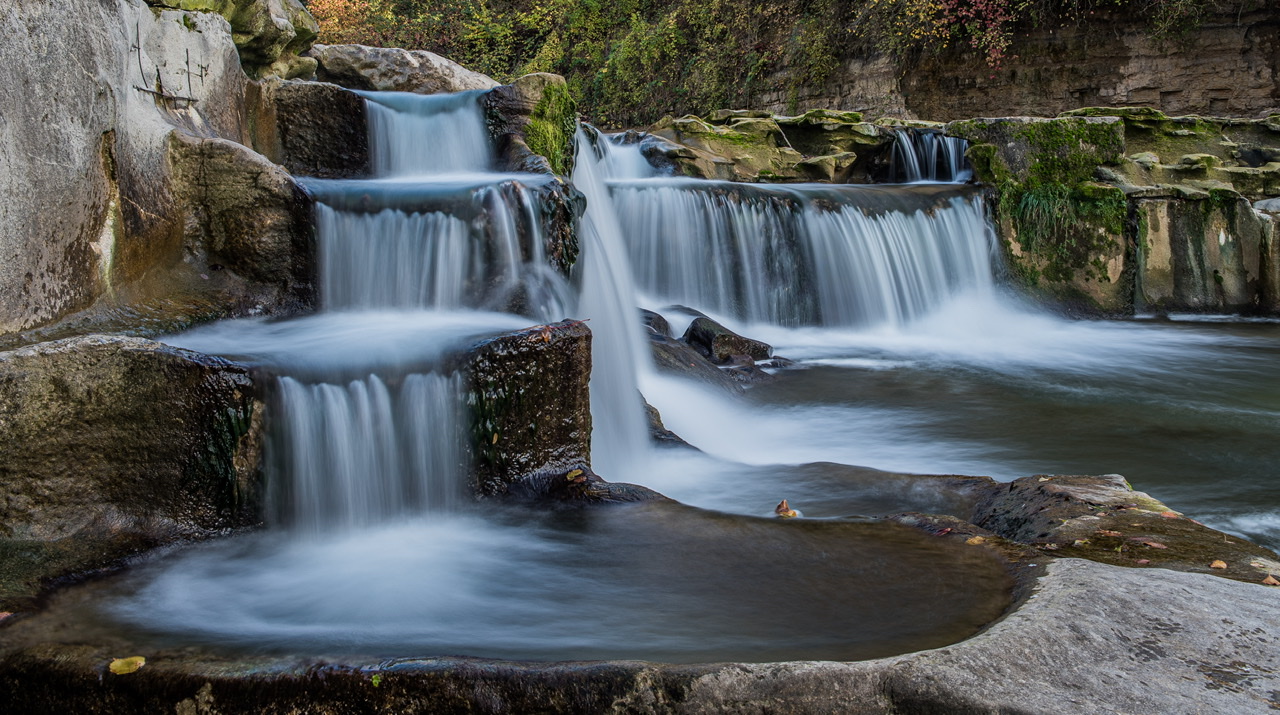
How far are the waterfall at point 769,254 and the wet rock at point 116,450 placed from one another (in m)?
6.78

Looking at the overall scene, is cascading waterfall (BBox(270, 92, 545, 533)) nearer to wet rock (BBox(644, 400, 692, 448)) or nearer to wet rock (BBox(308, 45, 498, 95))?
wet rock (BBox(644, 400, 692, 448))

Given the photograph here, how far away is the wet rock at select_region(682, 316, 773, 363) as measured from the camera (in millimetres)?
7941

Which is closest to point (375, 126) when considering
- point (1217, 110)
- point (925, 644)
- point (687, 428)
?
point (687, 428)

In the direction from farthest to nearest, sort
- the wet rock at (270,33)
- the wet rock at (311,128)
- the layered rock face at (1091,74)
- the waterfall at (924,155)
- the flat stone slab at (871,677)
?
1. the layered rock face at (1091,74)
2. the waterfall at (924,155)
3. the wet rock at (270,33)
4. the wet rock at (311,128)
5. the flat stone slab at (871,677)

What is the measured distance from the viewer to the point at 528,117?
8.43 meters

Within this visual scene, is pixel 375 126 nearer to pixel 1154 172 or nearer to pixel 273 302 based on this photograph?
pixel 273 302

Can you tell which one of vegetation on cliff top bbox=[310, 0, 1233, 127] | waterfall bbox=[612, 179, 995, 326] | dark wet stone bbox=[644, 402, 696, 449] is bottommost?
dark wet stone bbox=[644, 402, 696, 449]

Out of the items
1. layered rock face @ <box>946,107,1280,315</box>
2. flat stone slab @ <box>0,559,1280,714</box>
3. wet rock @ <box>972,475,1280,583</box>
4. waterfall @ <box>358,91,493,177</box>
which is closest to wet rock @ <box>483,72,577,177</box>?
waterfall @ <box>358,91,493,177</box>

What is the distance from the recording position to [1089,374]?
313 inches

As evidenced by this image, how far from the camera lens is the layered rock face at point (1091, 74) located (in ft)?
47.4

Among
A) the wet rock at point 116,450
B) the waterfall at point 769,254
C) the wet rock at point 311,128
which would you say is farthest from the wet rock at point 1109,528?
the waterfall at point 769,254

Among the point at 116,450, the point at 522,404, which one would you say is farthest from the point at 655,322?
the point at 116,450

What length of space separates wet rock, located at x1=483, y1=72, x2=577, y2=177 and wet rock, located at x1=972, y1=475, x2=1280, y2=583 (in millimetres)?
5463

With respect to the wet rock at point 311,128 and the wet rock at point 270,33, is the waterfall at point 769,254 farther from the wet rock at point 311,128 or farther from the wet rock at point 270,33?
the wet rock at point 270,33
